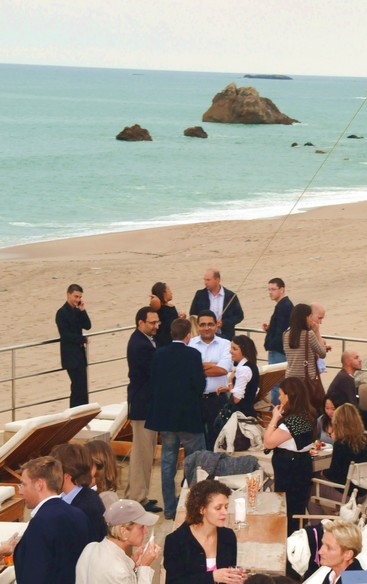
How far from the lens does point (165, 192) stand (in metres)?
49.0

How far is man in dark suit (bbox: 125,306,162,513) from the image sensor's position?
27.3ft

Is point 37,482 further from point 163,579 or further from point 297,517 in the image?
point 297,517

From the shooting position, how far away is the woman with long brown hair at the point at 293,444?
7.05 meters

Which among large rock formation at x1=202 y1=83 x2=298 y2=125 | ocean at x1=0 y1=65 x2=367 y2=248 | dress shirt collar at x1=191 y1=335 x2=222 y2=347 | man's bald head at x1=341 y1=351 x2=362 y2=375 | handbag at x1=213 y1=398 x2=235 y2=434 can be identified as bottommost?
handbag at x1=213 y1=398 x2=235 y2=434

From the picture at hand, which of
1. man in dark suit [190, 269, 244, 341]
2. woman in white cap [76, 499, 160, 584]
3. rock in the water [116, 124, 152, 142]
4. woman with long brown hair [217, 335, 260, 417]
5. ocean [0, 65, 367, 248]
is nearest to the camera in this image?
woman in white cap [76, 499, 160, 584]

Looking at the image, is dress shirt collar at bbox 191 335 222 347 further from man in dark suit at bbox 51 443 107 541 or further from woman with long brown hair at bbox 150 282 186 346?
man in dark suit at bbox 51 443 107 541

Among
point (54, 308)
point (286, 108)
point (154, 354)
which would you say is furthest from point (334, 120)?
point (154, 354)

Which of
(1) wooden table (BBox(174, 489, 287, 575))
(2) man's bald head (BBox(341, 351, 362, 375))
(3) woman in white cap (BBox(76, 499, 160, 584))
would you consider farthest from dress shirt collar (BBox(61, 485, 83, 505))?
(2) man's bald head (BBox(341, 351, 362, 375))

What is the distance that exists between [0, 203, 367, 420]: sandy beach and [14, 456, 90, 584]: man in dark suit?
894 cm

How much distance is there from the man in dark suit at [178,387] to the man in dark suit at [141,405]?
0.36 meters

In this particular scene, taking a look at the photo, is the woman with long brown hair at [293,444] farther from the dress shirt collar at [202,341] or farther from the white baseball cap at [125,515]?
the white baseball cap at [125,515]

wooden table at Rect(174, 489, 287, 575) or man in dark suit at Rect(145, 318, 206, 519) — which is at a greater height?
man in dark suit at Rect(145, 318, 206, 519)

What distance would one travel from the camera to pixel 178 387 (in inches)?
311

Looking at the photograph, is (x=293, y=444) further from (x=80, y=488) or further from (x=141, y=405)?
(x=80, y=488)
